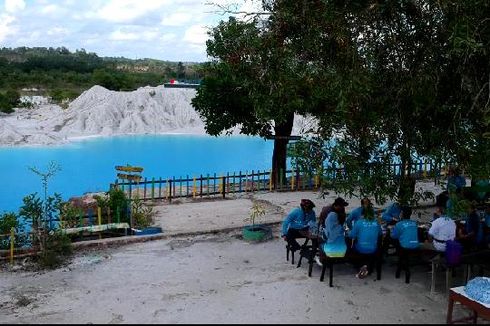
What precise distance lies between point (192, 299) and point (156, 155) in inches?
968

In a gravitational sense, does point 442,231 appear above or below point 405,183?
below

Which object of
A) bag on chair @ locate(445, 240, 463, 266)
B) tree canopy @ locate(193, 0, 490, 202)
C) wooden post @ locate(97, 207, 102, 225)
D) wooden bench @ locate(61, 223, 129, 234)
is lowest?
wooden bench @ locate(61, 223, 129, 234)

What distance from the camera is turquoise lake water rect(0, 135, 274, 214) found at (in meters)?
20.9

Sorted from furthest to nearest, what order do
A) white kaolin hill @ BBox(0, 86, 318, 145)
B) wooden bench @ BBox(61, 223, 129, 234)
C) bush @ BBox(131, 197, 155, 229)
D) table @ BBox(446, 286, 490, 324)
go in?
white kaolin hill @ BBox(0, 86, 318, 145) → bush @ BBox(131, 197, 155, 229) → wooden bench @ BBox(61, 223, 129, 234) → table @ BBox(446, 286, 490, 324)

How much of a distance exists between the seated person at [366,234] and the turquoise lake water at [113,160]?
12892 millimetres

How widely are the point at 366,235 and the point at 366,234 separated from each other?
18mm

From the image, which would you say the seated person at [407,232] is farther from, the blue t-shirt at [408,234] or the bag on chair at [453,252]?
the bag on chair at [453,252]

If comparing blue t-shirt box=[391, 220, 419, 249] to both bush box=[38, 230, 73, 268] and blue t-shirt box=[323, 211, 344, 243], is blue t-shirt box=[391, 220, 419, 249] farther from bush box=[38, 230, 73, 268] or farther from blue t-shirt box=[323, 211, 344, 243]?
bush box=[38, 230, 73, 268]

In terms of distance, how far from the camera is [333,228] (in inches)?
302

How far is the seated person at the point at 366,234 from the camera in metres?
7.84

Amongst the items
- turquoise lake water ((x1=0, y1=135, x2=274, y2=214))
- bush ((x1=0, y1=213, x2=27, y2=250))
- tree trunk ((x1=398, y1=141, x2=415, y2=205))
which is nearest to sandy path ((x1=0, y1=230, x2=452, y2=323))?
bush ((x1=0, y1=213, x2=27, y2=250))

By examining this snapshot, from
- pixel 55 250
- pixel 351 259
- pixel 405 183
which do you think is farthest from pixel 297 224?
pixel 55 250

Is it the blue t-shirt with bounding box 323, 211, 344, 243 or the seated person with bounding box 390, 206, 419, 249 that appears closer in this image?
the blue t-shirt with bounding box 323, 211, 344, 243

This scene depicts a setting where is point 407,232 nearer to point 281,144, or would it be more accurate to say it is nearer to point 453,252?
point 453,252
